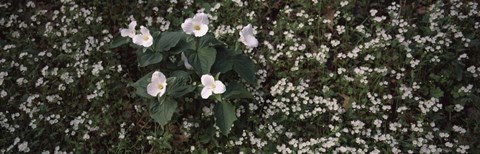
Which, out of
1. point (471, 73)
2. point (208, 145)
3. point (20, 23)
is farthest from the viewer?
point (20, 23)

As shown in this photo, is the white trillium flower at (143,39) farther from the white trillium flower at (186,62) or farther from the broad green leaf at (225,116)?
the broad green leaf at (225,116)

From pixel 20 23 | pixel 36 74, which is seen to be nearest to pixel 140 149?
pixel 36 74

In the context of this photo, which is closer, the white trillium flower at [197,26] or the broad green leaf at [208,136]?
the white trillium flower at [197,26]

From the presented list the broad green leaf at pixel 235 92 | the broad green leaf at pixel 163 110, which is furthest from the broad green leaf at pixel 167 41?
the broad green leaf at pixel 235 92

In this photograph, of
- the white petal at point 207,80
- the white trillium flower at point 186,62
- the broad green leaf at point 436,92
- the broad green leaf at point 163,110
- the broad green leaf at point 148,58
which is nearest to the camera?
the white petal at point 207,80

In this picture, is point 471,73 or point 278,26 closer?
point 471,73

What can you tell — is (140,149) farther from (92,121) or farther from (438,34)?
(438,34)

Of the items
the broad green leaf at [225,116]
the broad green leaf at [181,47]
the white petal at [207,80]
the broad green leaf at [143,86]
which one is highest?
the broad green leaf at [181,47]

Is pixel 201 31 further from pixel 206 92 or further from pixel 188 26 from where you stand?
pixel 206 92
